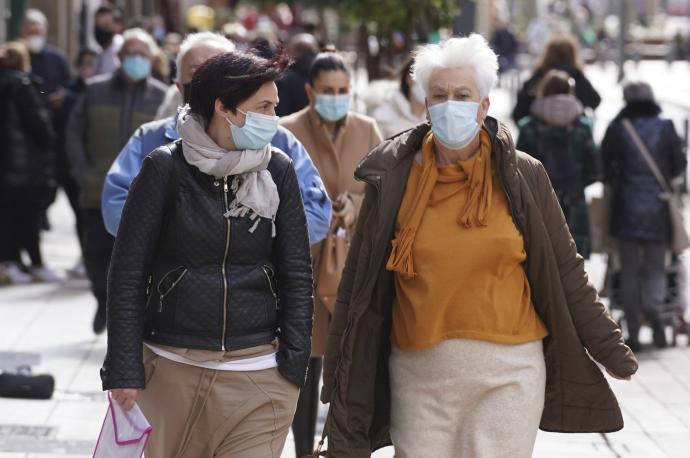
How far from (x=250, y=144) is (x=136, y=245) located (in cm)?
41

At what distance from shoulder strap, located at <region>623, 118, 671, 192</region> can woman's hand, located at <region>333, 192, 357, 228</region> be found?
136 inches

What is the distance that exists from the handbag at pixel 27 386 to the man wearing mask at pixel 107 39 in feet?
18.1

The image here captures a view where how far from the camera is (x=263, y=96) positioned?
4.53m

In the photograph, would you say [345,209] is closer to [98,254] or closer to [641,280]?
[98,254]

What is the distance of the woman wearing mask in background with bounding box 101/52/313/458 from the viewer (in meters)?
4.43

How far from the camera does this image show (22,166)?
12484 millimetres

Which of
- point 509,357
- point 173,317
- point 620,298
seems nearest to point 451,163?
point 509,357

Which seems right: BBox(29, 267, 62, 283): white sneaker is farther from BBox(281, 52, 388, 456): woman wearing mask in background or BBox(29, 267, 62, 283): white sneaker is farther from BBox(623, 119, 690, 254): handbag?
BBox(281, 52, 388, 456): woman wearing mask in background

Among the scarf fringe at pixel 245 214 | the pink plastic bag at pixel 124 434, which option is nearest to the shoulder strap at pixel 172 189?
the scarf fringe at pixel 245 214

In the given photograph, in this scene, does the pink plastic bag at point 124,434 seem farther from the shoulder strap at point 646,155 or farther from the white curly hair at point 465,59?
the shoulder strap at point 646,155

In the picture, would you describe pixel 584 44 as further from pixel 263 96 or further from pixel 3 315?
pixel 263 96

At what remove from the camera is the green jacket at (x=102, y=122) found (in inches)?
388

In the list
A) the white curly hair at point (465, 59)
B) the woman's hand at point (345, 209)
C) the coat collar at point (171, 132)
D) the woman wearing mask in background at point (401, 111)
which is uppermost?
the white curly hair at point (465, 59)

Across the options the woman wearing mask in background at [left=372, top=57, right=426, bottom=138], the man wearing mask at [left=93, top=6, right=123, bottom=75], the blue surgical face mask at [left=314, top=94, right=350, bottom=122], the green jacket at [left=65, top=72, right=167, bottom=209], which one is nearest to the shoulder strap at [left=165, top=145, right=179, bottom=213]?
the blue surgical face mask at [left=314, top=94, right=350, bottom=122]
